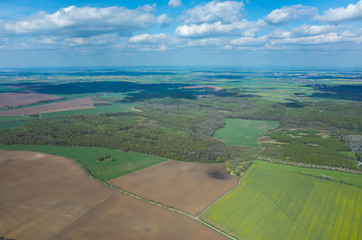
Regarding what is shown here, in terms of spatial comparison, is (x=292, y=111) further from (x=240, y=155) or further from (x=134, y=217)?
Answer: (x=134, y=217)

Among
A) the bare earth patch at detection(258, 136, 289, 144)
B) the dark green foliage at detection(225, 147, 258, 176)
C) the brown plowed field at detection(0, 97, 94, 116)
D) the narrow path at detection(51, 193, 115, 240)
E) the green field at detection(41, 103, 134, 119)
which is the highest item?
the brown plowed field at detection(0, 97, 94, 116)

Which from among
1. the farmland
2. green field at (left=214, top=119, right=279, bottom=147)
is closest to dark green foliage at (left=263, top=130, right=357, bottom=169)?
the farmland

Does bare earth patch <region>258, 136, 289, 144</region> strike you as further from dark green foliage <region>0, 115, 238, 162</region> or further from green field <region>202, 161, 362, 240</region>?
green field <region>202, 161, 362, 240</region>

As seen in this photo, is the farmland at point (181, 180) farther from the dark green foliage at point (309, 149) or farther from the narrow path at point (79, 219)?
the dark green foliage at point (309, 149)

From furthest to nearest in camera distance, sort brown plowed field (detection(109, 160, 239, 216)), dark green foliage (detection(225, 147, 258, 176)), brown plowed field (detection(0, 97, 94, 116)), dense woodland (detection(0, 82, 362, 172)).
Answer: brown plowed field (detection(0, 97, 94, 116))
dense woodland (detection(0, 82, 362, 172))
dark green foliage (detection(225, 147, 258, 176))
brown plowed field (detection(109, 160, 239, 216))

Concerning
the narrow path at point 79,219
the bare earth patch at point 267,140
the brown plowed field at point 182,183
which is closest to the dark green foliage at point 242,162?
the brown plowed field at point 182,183

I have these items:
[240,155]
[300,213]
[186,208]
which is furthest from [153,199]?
[240,155]
